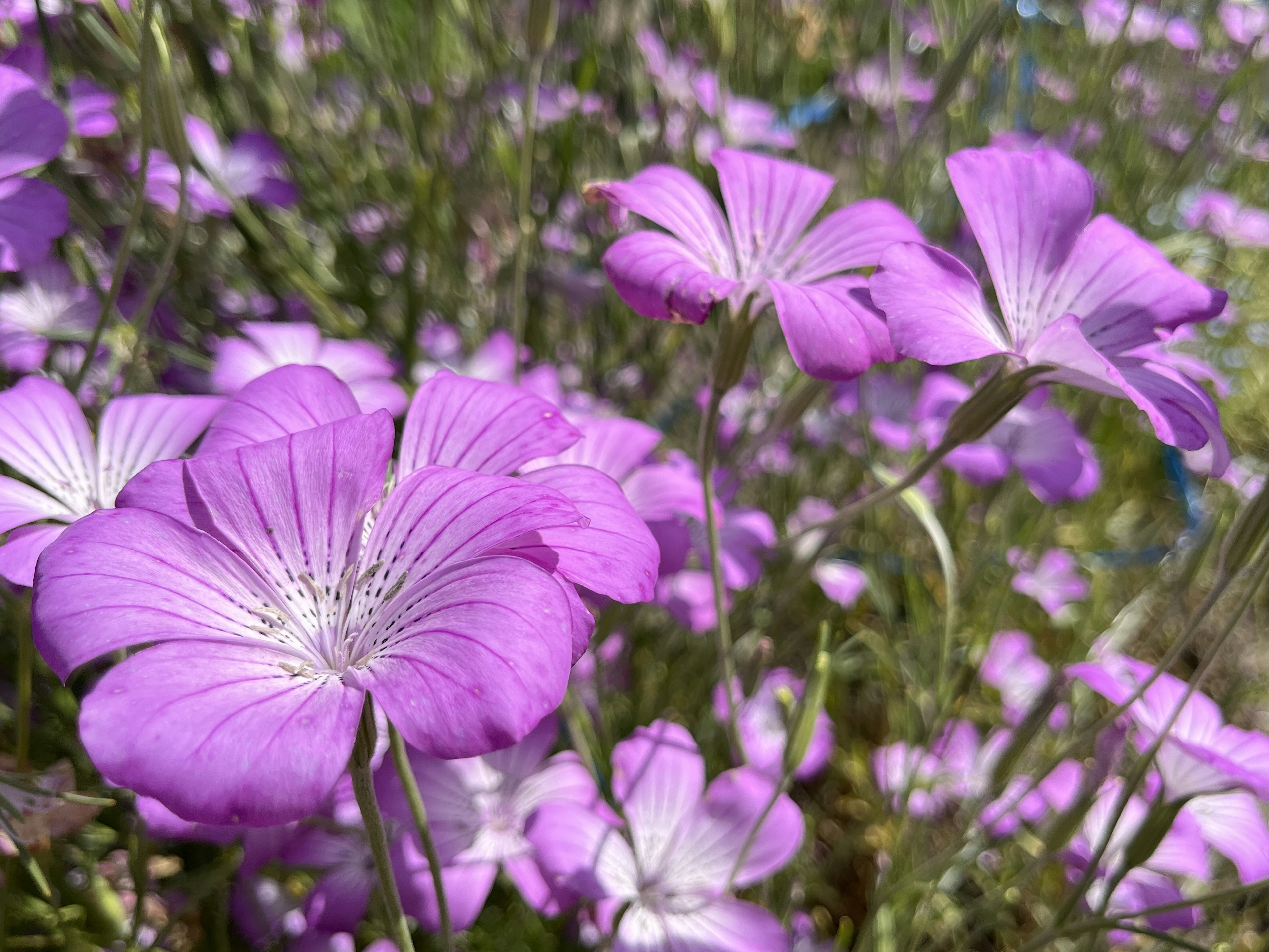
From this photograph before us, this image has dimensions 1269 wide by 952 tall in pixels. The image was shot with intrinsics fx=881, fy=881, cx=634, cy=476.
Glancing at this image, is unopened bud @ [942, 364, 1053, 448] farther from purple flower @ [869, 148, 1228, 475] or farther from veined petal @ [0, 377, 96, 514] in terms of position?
veined petal @ [0, 377, 96, 514]

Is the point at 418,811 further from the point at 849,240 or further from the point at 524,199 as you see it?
the point at 524,199

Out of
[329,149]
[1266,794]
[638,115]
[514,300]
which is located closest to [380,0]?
[329,149]

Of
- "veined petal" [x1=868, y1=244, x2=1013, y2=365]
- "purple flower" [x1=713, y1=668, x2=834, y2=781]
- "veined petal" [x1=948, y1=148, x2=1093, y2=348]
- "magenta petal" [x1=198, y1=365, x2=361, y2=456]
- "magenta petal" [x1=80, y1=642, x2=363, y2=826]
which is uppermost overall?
"veined petal" [x1=948, y1=148, x2=1093, y2=348]

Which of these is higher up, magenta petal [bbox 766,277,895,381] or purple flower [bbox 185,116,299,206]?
magenta petal [bbox 766,277,895,381]

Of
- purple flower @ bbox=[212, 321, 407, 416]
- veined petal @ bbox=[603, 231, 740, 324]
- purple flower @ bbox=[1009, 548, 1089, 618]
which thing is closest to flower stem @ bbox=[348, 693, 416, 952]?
veined petal @ bbox=[603, 231, 740, 324]

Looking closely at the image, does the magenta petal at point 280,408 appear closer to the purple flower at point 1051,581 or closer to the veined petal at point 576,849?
the veined petal at point 576,849
